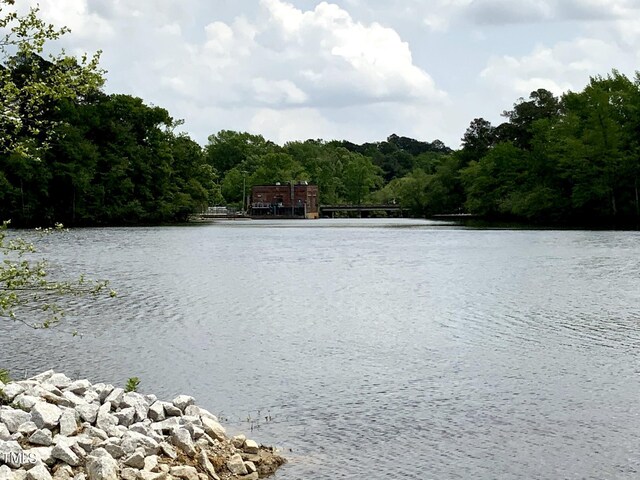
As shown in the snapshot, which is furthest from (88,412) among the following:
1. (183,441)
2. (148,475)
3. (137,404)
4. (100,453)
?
(148,475)

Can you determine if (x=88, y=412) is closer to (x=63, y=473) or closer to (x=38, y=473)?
(x=63, y=473)

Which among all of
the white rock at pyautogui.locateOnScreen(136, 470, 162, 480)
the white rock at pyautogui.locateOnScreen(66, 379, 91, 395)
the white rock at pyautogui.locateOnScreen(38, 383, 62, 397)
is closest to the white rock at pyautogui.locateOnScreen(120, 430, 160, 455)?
A: the white rock at pyautogui.locateOnScreen(136, 470, 162, 480)

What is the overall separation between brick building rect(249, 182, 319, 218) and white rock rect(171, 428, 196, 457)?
15412 cm

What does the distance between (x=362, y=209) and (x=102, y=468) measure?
17007 centimetres

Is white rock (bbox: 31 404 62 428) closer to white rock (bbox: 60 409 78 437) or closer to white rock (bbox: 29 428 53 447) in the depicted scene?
white rock (bbox: 60 409 78 437)

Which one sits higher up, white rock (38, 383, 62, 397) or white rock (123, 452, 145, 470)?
white rock (38, 383, 62, 397)

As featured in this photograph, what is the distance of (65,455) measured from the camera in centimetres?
905

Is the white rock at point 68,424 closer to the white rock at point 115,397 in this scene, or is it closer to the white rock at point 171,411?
the white rock at point 115,397

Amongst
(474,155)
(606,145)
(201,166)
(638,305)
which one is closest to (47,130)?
(638,305)

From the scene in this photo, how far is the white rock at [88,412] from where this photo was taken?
10.2 m

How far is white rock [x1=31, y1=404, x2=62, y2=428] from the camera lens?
967 centimetres

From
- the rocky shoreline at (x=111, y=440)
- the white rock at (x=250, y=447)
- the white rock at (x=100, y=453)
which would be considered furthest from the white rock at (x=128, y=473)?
the white rock at (x=250, y=447)

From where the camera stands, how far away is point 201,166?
119 meters

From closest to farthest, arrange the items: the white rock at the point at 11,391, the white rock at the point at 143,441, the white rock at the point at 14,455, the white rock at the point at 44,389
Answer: the white rock at the point at 14,455
the white rock at the point at 143,441
the white rock at the point at 11,391
the white rock at the point at 44,389
